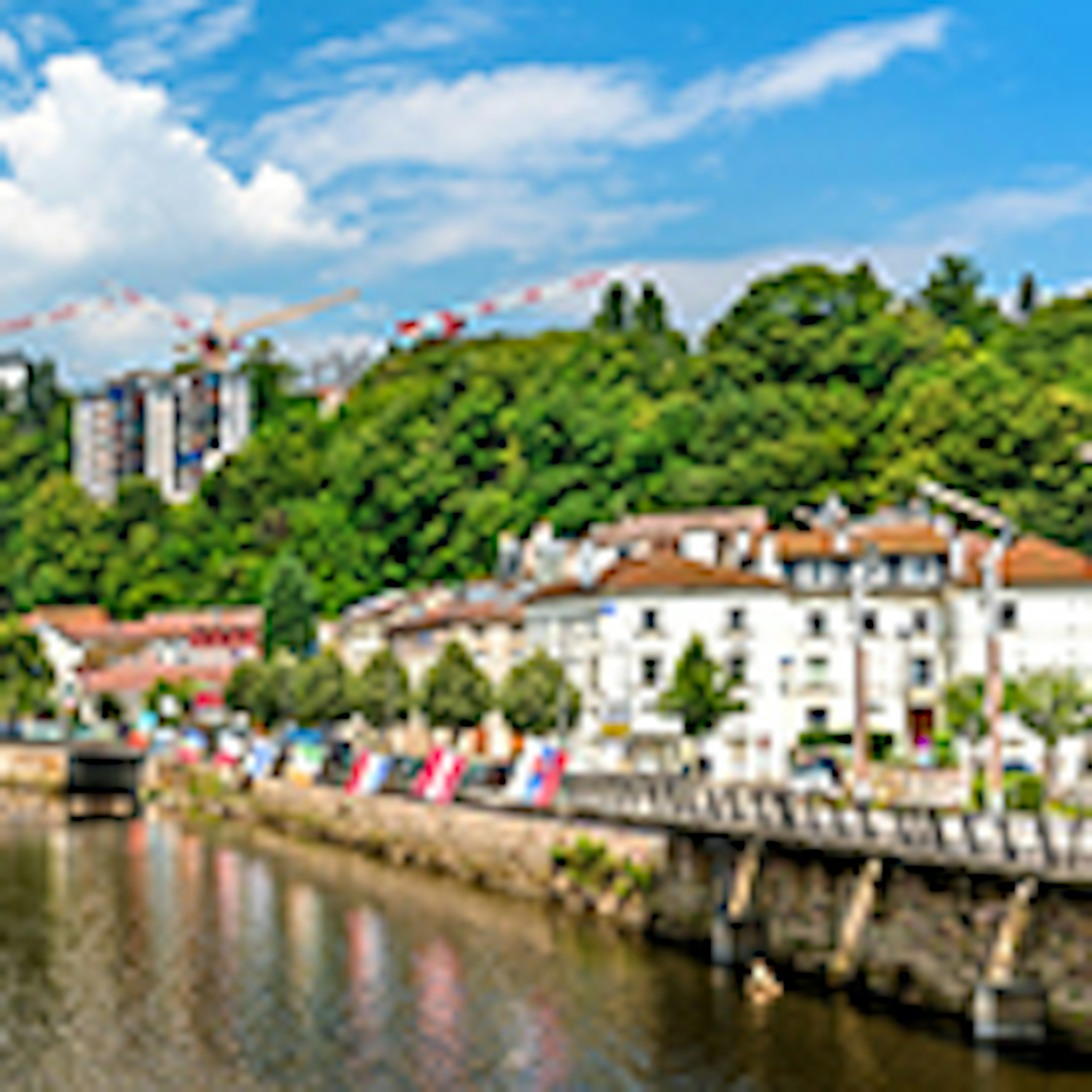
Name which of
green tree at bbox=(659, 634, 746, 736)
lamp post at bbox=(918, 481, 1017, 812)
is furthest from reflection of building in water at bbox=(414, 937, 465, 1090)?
green tree at bbox=(659, 634, 746, 736)

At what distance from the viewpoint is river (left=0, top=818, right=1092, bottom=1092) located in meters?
44.3

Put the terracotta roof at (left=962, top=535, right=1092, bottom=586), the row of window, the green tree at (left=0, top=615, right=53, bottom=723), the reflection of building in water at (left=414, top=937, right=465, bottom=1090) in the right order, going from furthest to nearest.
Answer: the green tree at (left=0, top=615, right=53, bottom=723)
the row of window
the terracotta roof at (left=962, top=535, right=1092, bottom=586)
the reflection of building in water at (left=414, top=937, right=465, bottom=1090)

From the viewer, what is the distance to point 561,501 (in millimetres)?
166125

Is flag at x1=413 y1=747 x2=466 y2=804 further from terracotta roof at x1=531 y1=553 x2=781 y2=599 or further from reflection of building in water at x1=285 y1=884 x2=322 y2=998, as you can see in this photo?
terracotta roof at x1=531 y1=553 x2=781 y2=599

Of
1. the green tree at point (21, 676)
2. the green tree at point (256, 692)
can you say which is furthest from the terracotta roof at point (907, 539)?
the green tree at point (21, 676)

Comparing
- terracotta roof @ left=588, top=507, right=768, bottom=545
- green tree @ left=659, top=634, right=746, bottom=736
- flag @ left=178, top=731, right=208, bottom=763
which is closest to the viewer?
green tree @ left=659, top=634, right=746, bottom=736

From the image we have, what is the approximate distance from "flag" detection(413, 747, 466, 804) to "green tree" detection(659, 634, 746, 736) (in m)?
21.4

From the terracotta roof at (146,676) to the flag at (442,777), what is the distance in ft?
309

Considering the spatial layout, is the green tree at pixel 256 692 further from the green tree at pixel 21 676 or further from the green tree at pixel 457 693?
the green tree at pixel 21 676

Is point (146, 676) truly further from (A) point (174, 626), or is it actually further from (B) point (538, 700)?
(B) point (538, 700)

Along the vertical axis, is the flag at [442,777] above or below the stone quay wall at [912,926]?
above

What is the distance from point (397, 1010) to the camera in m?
52.4

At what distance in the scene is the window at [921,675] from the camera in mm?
111562

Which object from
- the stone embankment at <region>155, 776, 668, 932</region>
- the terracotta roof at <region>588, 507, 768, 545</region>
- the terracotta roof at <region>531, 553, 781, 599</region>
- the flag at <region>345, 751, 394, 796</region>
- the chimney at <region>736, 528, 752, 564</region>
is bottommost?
the stone embankment at <region>155, 776, 668, 932</region>
